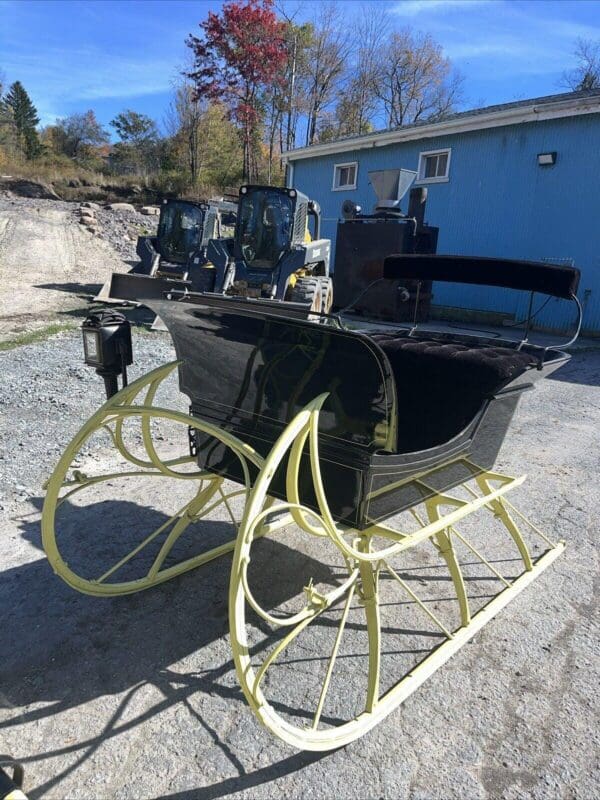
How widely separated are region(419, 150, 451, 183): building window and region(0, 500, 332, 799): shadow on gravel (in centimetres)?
1226

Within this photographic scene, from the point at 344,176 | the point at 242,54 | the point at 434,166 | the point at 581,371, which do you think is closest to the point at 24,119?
the point at 242,54

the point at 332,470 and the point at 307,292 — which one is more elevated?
the point at 307,292

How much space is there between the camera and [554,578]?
9.02ft

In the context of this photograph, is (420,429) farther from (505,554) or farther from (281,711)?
(281,711)

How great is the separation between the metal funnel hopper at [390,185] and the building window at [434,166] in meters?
2.18

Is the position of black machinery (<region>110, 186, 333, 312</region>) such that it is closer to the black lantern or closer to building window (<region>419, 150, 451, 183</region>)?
building window (<region>419, 150, 451, 183</region>)

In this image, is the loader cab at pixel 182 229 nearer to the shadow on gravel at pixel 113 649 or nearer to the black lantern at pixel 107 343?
the black lantern at pixel 107 343

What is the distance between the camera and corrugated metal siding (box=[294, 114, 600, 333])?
10.6m

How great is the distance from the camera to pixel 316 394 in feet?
6.21

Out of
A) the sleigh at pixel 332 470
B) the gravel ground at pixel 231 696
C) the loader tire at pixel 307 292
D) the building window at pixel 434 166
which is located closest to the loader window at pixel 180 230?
the loader tire at pixel 307 292

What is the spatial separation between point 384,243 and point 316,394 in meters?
9.37

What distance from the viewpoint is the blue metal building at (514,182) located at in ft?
34.8

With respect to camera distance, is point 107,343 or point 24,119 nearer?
point 107,343

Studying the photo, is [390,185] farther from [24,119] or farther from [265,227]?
[24,119]
